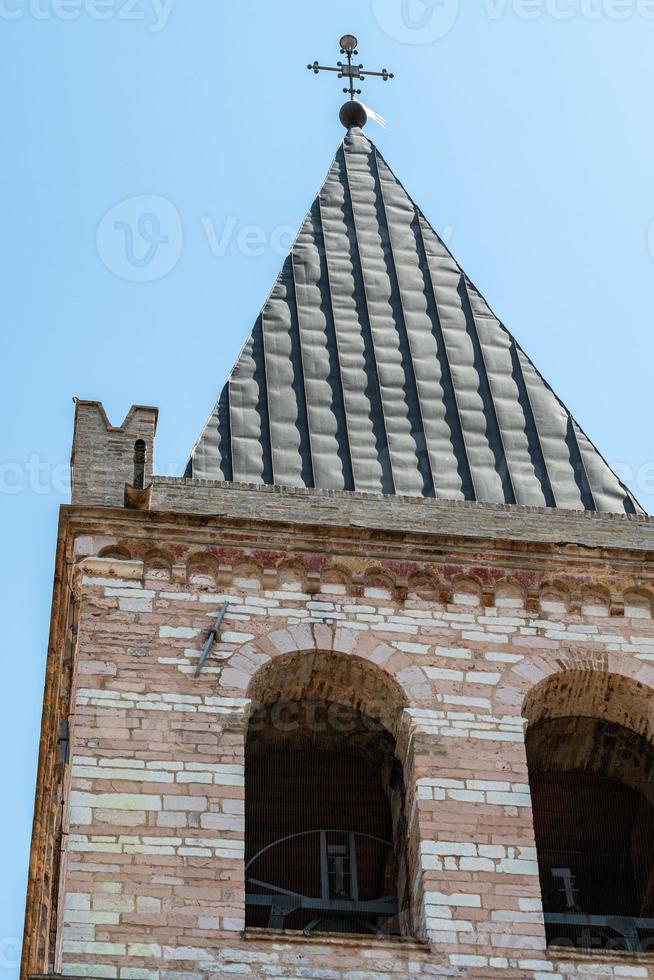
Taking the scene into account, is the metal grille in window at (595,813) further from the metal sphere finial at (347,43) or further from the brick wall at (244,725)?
the metal sphere finial at (347,43)

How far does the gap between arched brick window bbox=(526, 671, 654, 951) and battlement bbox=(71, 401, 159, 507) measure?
172 inches

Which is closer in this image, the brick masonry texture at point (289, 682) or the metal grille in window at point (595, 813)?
the brick masonry texture at point (289, 682)

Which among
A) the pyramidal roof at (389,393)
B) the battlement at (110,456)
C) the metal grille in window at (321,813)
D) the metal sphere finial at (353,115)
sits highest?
the metal sphere finial at (353,115)

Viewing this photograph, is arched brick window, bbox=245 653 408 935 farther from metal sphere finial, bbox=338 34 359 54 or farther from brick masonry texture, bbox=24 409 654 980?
metal sphere finial, bbox=338 34 359 54

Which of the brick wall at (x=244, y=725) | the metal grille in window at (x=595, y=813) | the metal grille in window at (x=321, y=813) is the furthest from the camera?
the metal grille in window at (x=595, y=813)

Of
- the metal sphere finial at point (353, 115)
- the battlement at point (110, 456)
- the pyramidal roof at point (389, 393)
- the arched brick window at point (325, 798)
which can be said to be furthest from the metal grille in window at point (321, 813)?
the metal sphere finial at point (353, 115)

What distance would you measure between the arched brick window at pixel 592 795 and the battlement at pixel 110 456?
14.4 feet

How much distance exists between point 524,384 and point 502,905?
838 centimetres

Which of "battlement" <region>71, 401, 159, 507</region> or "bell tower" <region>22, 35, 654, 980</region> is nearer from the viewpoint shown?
"bell tower" <region>22, 35, 654, 980</region>

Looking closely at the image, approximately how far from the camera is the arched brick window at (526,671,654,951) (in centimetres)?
2012

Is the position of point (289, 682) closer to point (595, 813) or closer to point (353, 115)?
point (595, 813)

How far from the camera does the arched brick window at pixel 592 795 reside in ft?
66.0

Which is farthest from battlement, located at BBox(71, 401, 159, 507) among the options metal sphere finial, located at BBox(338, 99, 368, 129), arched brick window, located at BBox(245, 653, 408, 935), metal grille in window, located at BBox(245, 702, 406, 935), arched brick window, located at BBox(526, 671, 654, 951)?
metal sphere finial, located at BBox(338, 99, 368, 129)

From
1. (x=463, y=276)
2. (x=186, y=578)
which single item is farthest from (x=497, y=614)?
(x=463, y=276)
